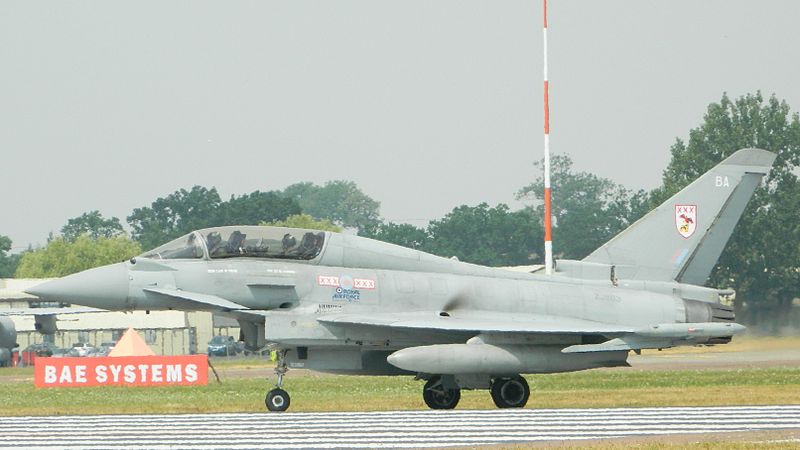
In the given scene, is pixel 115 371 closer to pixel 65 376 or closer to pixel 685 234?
pixel 65 376

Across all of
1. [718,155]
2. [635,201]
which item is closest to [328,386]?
[718,155]

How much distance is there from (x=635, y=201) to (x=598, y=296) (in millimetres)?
103352

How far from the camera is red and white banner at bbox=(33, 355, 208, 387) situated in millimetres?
35062

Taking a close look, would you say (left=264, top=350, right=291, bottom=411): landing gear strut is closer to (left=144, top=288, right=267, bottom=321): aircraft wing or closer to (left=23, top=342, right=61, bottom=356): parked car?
(left=144, top=288, right=267, bottom=321): aircraft wing

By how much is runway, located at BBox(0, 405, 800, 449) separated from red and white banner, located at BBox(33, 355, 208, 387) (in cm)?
1413

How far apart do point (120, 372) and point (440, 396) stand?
15.6m

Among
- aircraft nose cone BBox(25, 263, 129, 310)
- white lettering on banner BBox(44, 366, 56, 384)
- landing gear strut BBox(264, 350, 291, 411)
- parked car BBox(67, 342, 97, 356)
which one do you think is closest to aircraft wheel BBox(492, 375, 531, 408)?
landing gear strut BBox(264, 350, 291, 411)

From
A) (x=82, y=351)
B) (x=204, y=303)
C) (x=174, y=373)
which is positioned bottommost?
(x=174, y=373)

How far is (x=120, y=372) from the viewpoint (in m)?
35.3

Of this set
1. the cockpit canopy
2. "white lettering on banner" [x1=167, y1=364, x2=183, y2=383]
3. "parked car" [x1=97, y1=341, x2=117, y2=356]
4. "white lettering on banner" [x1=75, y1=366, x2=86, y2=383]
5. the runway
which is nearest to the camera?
the runway

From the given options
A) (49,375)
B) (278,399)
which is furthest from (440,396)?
(49,375)

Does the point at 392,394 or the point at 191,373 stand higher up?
the point at 191,373

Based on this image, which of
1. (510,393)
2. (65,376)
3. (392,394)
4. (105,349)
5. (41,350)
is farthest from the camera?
(41,350)

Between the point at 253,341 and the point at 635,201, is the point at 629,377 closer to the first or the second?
the point at 253,341
